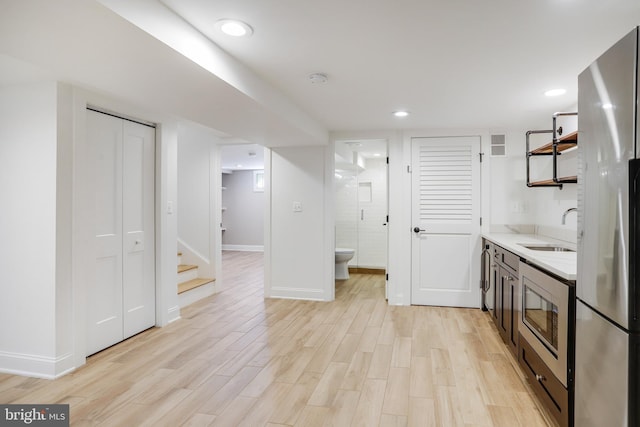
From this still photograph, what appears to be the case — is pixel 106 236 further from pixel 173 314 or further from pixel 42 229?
pixel 173 314

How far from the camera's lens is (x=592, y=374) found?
1.60 metres

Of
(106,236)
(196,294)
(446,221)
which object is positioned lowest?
(196,294)

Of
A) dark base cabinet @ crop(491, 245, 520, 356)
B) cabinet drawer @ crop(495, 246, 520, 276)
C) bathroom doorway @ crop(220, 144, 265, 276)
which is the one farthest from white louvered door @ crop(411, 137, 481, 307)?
bathroom doorway @ crop(220, 144, 265, 276)

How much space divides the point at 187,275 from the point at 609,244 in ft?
15.2

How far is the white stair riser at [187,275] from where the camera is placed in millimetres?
4916

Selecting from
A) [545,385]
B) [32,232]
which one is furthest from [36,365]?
[545,385]

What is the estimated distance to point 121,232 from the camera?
3.43 m

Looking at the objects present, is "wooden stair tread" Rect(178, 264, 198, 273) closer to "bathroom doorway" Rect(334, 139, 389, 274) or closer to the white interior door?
the white interior door

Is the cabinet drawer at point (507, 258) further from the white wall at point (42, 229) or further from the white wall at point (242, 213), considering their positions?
the white wall at point (242, 213)

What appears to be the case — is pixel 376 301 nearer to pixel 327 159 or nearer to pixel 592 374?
pixel 327 159

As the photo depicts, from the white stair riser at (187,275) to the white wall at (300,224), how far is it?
995 millimetres

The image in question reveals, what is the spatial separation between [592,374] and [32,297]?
3372 mm

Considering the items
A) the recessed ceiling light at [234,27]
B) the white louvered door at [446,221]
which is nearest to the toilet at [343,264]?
the white louvered door at [446,221]

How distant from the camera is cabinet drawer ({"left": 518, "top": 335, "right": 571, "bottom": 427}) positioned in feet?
6.27
